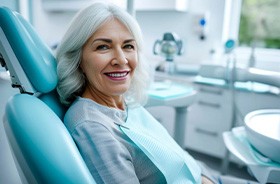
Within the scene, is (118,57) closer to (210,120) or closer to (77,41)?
(77,41)

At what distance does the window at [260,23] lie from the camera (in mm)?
2385

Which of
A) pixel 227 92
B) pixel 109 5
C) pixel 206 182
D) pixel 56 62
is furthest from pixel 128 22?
pixel 227 92

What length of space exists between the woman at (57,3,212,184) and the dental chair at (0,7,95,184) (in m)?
0.09

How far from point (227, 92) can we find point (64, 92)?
146cm

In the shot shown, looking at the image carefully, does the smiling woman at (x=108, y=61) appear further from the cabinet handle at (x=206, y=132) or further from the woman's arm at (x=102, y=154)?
the cabinet handle at (x=206, y=132)

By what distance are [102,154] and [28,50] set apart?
34 cm

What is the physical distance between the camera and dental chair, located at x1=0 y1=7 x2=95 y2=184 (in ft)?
1.68

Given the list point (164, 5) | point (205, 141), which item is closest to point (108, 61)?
point (205, 141)

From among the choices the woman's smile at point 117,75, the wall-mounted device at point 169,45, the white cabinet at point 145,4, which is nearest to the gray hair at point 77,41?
the woman's smile at point 117,75

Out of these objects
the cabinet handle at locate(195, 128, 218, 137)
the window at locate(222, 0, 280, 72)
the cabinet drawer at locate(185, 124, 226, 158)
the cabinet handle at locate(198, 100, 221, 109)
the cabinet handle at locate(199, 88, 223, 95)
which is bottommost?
the cabinet drawer at locate(185, 124, 226, 158)

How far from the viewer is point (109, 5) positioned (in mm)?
880

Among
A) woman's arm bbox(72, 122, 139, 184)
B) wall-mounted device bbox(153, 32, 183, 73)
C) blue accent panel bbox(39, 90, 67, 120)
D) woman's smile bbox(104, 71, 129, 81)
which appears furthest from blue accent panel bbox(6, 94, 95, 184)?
wall-mounted device bbox(153, 32, 183, 73)

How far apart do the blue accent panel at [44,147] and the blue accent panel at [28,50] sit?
5.5 inches

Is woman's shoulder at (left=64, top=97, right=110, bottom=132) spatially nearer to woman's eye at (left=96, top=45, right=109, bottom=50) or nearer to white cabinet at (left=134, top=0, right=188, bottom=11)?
woman's eye at (left=96, top=45, right=109, bottom=50)
